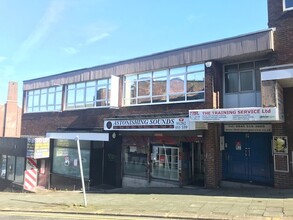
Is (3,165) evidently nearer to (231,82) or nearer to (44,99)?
(44,99)

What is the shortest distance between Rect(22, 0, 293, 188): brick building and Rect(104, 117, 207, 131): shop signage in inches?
1.9

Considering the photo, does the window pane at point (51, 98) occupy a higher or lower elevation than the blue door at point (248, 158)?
higher

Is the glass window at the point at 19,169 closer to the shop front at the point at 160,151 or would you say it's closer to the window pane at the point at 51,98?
the window pane at the point at 51,98

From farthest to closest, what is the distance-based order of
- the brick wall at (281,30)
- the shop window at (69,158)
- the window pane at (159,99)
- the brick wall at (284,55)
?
the shop window at (69,158) → the window pane at (159,99) → the brick wall at (281,30) → the brick wall at (284,55)

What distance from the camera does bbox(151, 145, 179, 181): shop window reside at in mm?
16141

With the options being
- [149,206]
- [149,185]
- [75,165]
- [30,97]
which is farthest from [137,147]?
[30,97]

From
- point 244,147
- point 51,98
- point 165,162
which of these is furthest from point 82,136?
point 244,147

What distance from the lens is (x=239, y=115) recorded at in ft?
39.9

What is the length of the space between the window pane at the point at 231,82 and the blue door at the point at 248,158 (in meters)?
2.02

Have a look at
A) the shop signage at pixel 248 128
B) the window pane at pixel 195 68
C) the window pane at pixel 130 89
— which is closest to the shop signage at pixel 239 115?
the shop signage at pixel 248 128

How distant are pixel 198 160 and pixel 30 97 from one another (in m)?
14.8

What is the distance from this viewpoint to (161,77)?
17.0 m

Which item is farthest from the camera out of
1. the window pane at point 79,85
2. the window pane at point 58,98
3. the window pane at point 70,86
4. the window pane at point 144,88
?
the window pane at point 58,98

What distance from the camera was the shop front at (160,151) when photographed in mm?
15367
